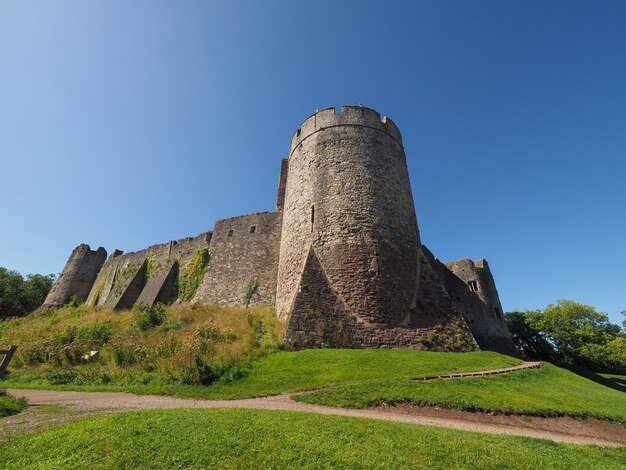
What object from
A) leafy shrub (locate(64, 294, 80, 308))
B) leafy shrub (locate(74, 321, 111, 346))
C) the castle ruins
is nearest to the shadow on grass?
the castle ruins

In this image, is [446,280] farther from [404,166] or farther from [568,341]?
[568,341]

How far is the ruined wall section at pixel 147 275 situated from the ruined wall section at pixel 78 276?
384 centimetres

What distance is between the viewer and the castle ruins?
477 inches

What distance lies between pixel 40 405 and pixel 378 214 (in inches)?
495

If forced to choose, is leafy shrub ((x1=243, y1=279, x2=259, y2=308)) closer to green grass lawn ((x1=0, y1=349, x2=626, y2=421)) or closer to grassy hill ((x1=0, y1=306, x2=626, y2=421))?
grassy hill ((x1=0, y1=306, x2=626, y2=421))

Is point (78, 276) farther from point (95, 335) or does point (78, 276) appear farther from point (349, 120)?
point (349, 120)

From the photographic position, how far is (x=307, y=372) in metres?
9.38

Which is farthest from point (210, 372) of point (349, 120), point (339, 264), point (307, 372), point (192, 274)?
point (349, 120)

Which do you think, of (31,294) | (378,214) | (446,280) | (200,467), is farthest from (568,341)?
(31,294)

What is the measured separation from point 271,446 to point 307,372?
4980 millimetres

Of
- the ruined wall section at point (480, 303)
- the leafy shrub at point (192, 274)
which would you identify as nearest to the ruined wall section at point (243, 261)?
the leafy shrub at point (192, 274)

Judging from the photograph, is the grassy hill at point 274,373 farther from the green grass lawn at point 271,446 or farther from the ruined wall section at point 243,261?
the ruined wall section at point 243,261

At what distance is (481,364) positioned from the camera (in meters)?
10.6

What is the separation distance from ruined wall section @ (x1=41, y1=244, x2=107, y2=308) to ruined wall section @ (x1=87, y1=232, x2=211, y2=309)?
3844 millimetres
